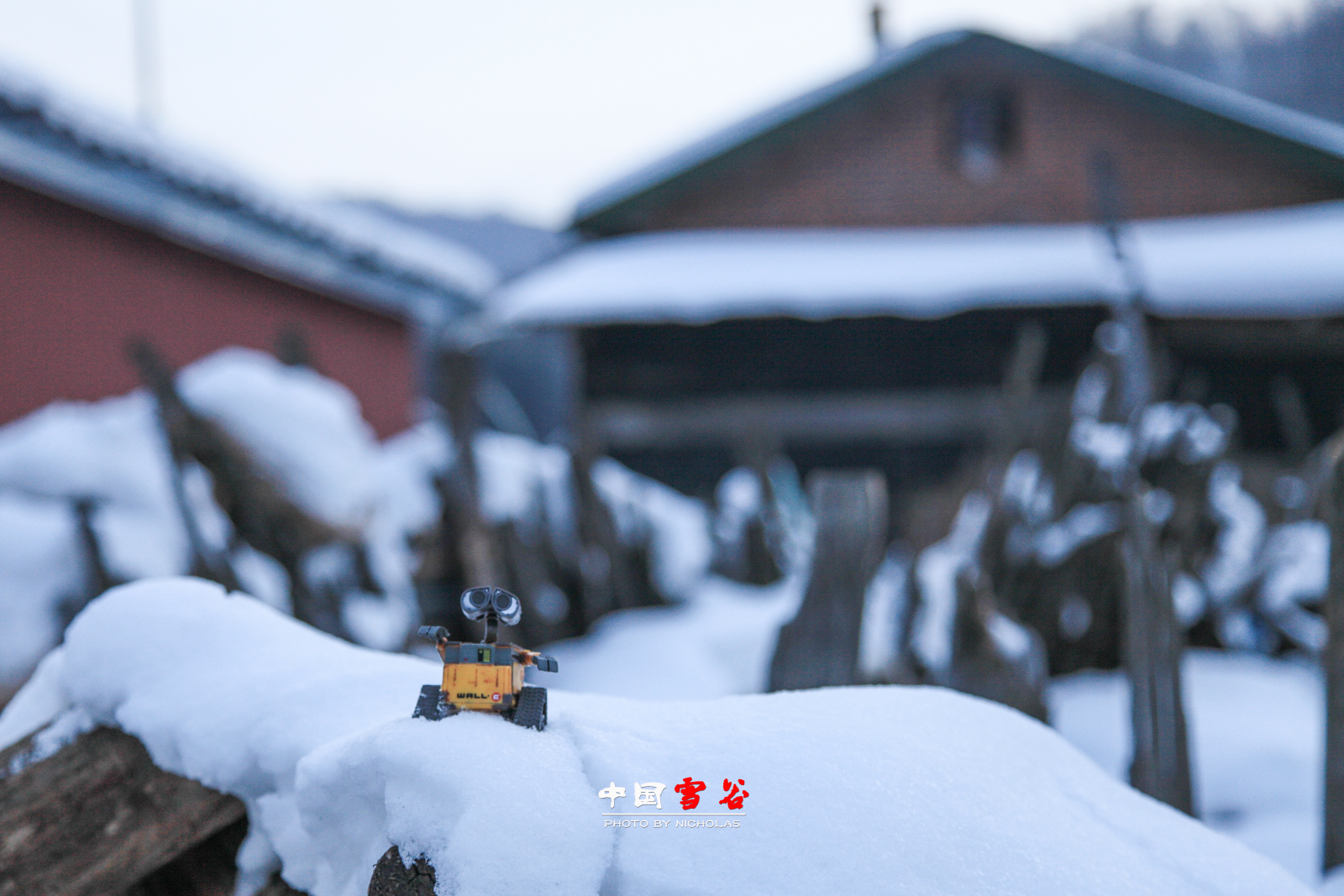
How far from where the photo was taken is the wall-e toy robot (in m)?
0.95

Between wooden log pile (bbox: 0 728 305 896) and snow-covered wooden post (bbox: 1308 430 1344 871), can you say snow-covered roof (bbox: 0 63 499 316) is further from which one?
snow-covered wooden post (bbox: 1308 430 1344 871)

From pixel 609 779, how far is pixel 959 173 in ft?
28.6

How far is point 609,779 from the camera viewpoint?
0.93 meters

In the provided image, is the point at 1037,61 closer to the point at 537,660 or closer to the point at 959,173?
the point at 959,173

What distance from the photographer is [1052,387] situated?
7953mm

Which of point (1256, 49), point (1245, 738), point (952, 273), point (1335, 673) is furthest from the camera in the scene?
point (1256, 49)

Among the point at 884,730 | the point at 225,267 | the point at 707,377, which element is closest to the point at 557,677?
the point at 884,730

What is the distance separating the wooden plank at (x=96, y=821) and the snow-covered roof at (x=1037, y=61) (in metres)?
7.93

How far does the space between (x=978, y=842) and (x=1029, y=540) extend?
2.95 meters

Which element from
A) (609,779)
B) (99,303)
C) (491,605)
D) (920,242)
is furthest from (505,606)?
(920,242)

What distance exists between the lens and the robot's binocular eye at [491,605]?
963 millimetres

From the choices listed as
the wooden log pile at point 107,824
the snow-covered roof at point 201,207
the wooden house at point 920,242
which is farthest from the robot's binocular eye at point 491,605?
the wooden house at point 920,242

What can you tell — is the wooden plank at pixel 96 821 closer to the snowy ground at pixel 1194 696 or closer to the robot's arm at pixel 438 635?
the robot's arm at pixel 438 635

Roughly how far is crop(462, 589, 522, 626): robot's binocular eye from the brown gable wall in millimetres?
8191
